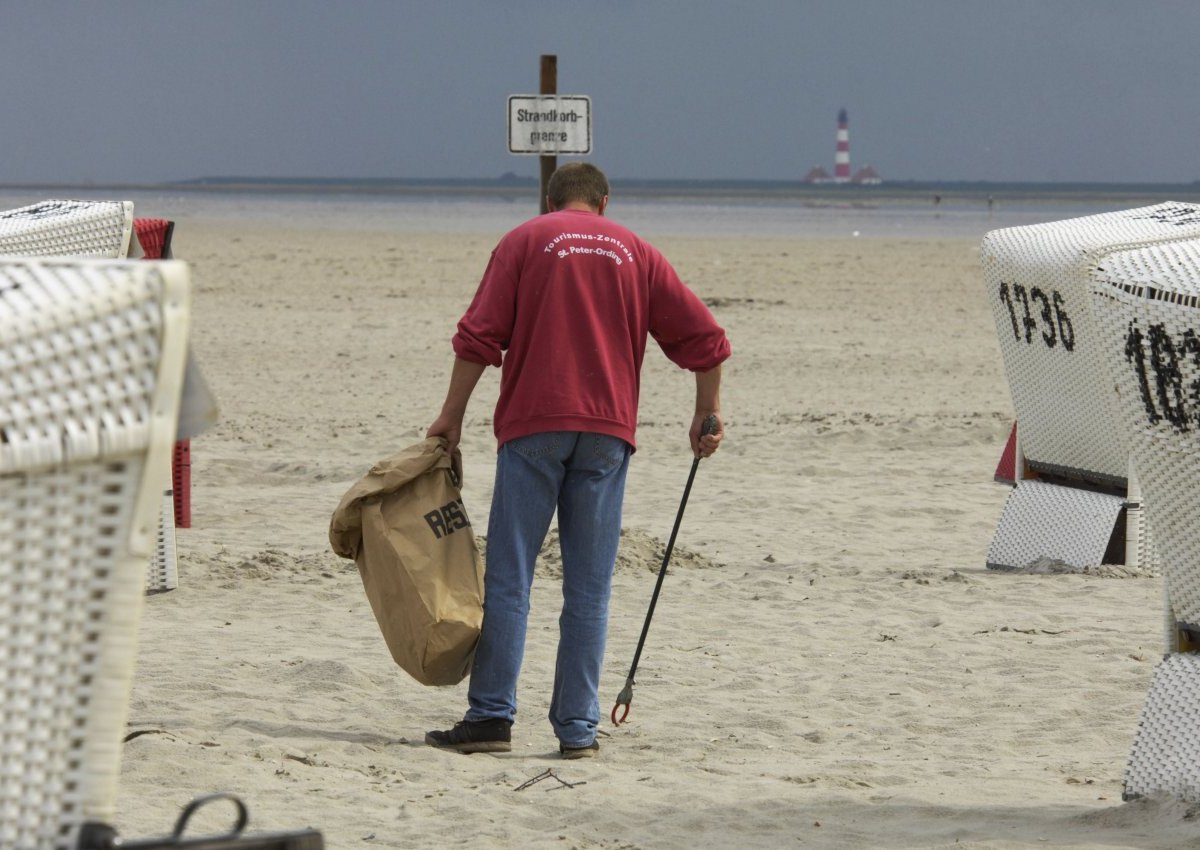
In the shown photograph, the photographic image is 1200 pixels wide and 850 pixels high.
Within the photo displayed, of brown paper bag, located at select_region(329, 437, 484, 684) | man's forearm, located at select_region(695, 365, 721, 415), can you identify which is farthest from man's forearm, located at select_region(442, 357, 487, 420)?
man's forearm, located at select_region(695, 365, 721, 415)

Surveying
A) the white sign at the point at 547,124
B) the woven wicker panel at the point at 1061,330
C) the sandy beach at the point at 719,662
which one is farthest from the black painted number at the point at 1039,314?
the white sign at the point at 547,124

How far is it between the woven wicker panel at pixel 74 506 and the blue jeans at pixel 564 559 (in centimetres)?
242

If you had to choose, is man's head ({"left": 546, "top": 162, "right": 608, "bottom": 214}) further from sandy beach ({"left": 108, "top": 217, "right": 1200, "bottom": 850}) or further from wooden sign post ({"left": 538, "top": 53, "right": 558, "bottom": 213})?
wooden sign post ({"left": 538, "top": 53, "right": 558, "bottom": 213})

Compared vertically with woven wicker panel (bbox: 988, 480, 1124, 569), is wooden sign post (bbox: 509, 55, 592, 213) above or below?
above

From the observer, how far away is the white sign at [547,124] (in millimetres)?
8117

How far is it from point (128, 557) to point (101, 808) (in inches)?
A: 13.7

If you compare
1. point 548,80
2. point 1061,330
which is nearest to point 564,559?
point 1061,330

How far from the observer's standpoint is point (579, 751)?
4.70 metres

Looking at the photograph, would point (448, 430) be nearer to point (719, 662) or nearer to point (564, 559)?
point (564, 559)

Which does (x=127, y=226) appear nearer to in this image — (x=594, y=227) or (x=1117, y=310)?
(x=594, y=227)

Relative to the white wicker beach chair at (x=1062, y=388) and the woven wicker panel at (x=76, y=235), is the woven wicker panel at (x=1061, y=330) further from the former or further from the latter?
the woven wicker panel at (x=76, y=235)

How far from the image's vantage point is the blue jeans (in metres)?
4.54

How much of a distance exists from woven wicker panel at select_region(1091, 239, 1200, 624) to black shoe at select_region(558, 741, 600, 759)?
1.69m

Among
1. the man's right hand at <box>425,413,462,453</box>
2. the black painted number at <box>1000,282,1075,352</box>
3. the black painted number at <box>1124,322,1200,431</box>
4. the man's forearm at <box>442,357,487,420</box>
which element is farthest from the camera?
the black painted number at <box>1000,282,1075,352</box>
